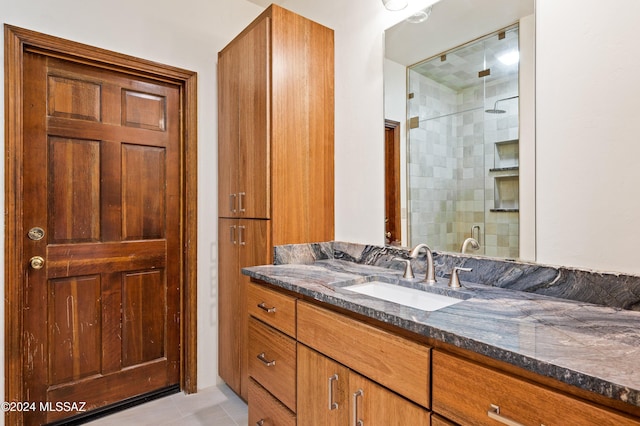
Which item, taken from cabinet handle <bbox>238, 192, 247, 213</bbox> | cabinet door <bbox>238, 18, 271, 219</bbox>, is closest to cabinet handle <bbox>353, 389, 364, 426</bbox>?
cabinet door <bbox>238, 18, 271, 219</bbox>

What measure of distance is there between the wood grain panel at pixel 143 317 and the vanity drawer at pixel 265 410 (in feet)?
2.93

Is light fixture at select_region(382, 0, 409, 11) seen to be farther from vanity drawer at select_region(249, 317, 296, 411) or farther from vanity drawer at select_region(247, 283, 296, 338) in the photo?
vanity drawer at select_region(249, 317, 296, 411)

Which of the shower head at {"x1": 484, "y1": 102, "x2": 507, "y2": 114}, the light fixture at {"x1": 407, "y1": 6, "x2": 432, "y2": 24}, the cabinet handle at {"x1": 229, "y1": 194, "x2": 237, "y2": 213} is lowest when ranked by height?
the cabinet handle at {"x1": 229, "y1": 194, "x2": 237, "y2": 213}

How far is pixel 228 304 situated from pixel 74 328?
834mm

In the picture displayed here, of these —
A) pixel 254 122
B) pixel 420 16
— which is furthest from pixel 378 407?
pixel 420 16

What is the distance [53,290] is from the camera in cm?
189

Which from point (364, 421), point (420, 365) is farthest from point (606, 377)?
point (364, 421)

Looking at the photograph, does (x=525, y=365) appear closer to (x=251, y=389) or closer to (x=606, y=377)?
(x=606, y=377)

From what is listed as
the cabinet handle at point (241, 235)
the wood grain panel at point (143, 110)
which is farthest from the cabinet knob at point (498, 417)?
the wood grain panel at point (143, 110)

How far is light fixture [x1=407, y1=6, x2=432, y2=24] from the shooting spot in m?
1.61

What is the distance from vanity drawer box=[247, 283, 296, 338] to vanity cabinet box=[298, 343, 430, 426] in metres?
0.11

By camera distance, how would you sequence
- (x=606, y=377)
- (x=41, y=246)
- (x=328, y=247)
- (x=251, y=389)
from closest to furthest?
(x=606, y=377), (x=251, y=389), (x=41, y=246), (x=328, y=247)

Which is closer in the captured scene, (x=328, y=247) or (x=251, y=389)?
(x=251, y=389)

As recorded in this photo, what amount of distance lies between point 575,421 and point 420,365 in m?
0.33
